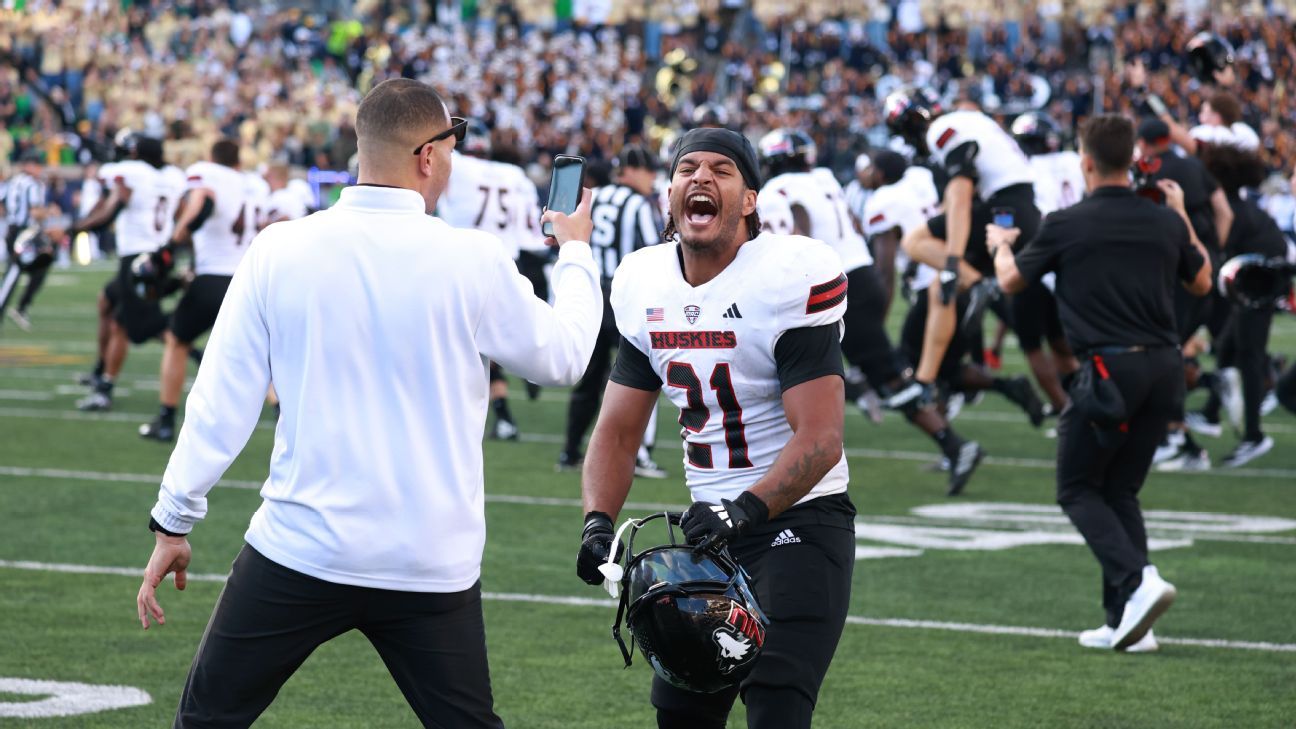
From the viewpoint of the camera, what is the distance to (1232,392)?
39.1 ft

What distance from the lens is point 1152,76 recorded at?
37.6 m

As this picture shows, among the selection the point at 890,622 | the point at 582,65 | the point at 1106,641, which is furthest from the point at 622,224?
the point at 582,65

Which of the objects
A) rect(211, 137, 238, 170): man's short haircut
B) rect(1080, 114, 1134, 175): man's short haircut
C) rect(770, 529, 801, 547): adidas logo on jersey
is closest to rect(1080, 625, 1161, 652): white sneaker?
rect(1080, 114, 1134, 175): man's short haircut

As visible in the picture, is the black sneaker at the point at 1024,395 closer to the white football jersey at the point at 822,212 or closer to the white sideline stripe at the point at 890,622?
the white football jersey at the point at 822,212

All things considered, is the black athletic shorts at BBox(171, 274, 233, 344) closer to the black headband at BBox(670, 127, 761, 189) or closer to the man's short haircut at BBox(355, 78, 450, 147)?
Answer: the black headband at BBox(670, 127, 761, 189)

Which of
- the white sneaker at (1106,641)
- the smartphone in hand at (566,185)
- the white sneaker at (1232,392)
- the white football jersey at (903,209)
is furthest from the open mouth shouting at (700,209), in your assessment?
the white football jersey at (903,209)

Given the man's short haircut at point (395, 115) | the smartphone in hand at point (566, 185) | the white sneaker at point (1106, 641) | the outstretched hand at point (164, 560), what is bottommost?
the white sneaker at point (1106, 641)

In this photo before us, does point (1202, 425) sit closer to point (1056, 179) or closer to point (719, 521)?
point (1056, 179)

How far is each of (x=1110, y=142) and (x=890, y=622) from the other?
1962mm

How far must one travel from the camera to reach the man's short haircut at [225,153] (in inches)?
508

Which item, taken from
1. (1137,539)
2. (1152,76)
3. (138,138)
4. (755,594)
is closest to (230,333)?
(755,594)

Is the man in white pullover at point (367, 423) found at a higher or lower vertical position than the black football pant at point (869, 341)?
higher

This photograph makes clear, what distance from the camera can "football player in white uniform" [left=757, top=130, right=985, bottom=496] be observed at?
1055 cm

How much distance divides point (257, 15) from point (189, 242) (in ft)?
111
